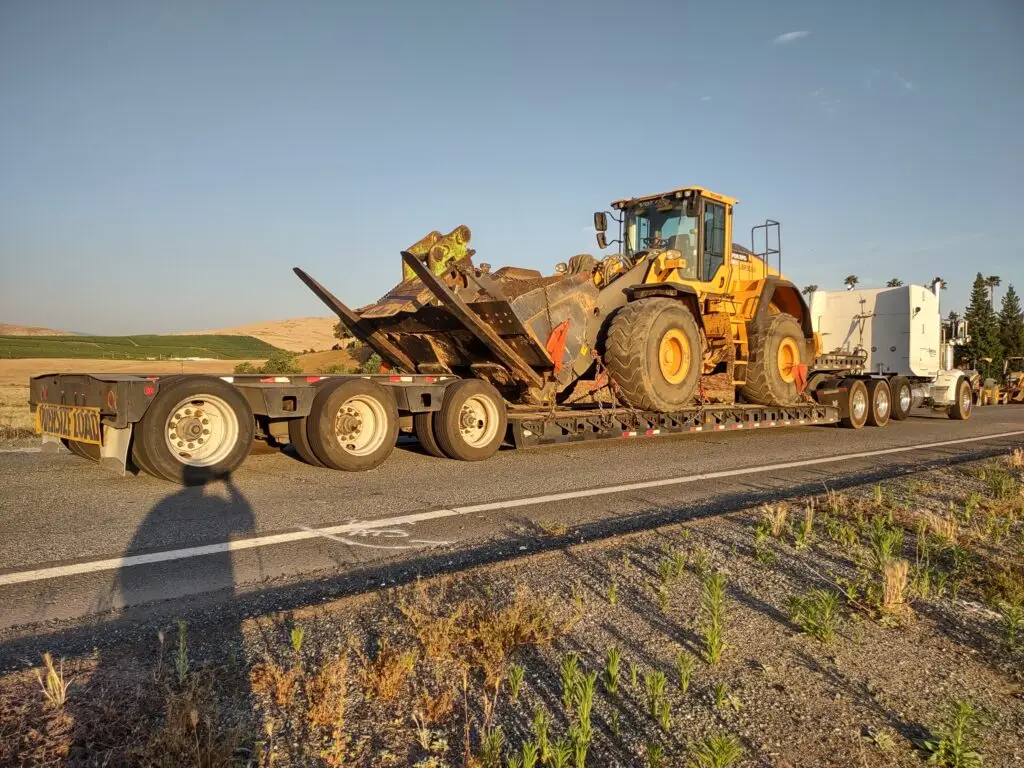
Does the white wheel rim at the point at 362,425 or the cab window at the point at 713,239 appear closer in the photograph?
the white wheel rim at the point at 362,425

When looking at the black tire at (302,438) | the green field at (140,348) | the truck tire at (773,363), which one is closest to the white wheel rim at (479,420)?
the black tire at (302,438)

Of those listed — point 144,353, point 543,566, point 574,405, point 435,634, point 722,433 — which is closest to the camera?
point 435,634

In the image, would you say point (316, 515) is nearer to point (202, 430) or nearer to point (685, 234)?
point (202, 430)

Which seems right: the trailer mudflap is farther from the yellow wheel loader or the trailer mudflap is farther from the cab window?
the cab window

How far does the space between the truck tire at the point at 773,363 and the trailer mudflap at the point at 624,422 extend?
10.7 inches

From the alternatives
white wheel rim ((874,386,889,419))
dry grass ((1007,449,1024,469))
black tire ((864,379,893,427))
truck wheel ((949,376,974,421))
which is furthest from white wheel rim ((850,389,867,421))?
dry grass ((1007,449,1024,469))

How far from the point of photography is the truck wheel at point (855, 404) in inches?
597

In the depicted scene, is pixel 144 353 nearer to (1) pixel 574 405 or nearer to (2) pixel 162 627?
(1) pixel 574 405

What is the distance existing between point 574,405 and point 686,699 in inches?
329

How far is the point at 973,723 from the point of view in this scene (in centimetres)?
253

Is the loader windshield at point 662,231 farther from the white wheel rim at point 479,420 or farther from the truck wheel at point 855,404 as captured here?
the truck wheel at point 855,404

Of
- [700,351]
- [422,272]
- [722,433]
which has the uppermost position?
[422,272]

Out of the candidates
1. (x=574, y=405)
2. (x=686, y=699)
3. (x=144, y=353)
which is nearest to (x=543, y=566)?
(x=686, y=699)

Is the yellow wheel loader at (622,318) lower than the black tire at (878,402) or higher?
higher
